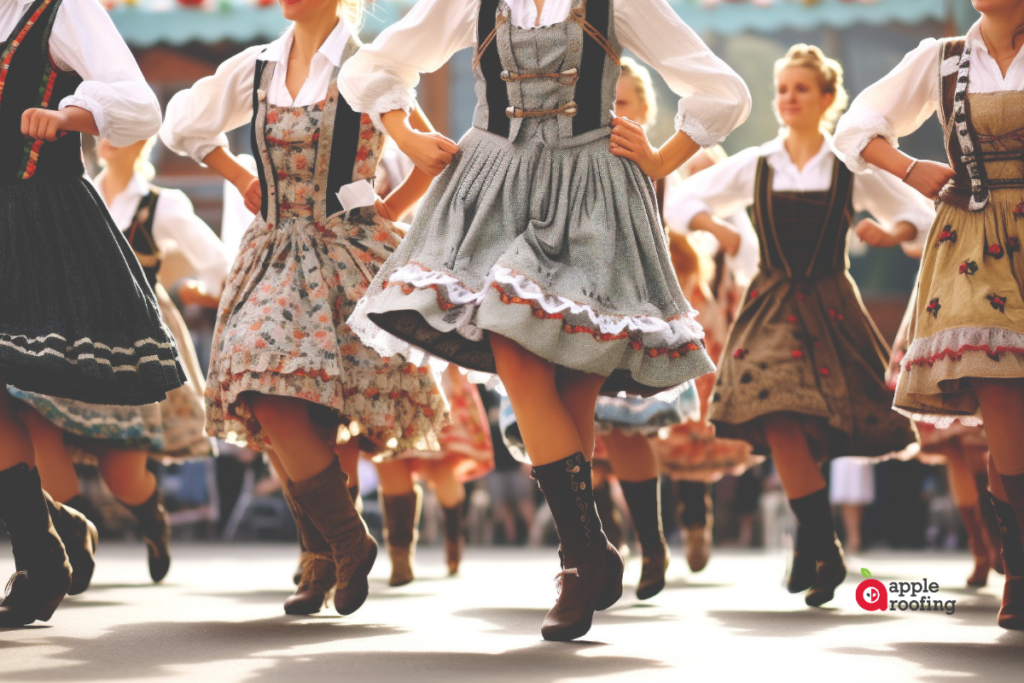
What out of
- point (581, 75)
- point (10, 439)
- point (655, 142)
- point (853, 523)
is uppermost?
point (655, 142)

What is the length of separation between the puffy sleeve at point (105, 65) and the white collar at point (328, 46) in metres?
0.50

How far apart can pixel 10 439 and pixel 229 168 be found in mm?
1086

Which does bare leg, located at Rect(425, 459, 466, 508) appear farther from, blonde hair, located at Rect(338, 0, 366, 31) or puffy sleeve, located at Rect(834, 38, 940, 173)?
puffy sleeve, located at Rect(834, 38, 940, 173)

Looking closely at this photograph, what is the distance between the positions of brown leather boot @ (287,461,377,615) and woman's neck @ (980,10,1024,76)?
6.24 feet

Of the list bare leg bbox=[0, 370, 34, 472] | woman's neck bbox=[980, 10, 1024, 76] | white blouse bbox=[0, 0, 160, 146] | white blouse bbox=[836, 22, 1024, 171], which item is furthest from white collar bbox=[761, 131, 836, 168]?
bare leg bbox=[0, 370, 34, 472]

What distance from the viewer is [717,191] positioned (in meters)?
4.73

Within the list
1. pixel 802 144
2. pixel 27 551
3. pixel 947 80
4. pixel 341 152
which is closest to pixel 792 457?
pixel 802 144

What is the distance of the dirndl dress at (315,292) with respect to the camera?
11.3ft

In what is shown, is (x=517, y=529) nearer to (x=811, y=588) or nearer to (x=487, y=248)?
(x=811, y=588)

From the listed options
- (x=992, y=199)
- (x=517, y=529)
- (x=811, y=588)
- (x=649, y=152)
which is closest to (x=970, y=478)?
(x=811, y=588)

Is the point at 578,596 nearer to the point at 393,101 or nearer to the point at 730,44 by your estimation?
the point at 393,101

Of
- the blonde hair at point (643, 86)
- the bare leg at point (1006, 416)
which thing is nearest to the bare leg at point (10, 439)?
the bare leg at point (1006, 416)

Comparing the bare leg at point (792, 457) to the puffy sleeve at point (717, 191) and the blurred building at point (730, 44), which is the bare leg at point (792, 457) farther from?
the blurred building at point (730, 44)

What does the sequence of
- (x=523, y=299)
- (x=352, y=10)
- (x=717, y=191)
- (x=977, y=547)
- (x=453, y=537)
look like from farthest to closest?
(x=453, y=537)
(x=977, y=547)
(x=717, y=191)
(x=352, y=10)
(x=523, y=299)
